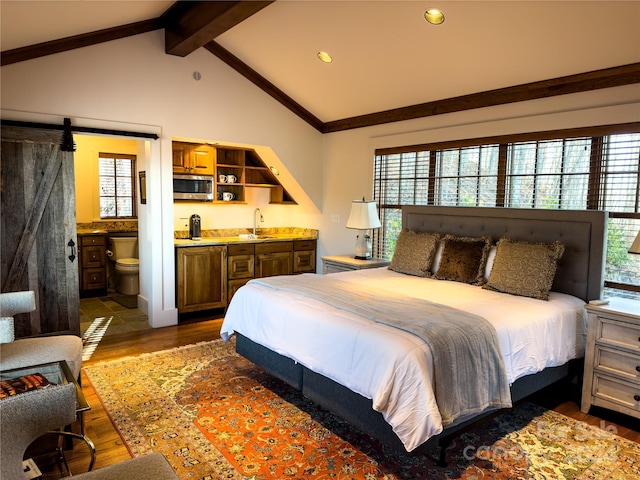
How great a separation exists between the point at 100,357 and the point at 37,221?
1385 millimetres

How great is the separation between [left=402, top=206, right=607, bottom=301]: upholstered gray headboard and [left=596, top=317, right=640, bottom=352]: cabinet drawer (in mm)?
494

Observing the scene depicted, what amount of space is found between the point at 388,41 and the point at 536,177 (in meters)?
1.81

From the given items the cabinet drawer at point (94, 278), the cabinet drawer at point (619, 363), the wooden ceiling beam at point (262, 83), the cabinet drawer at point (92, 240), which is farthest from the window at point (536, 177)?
the cabinet drawer at point (94, 278)

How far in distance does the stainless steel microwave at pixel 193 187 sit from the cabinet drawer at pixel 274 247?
93cm

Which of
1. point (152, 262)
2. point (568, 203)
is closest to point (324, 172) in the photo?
point (152, 262)

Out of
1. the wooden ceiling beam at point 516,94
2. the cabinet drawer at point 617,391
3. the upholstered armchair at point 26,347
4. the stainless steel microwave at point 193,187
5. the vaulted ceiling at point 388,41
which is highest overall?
the vaulted ceiling at point 388,41

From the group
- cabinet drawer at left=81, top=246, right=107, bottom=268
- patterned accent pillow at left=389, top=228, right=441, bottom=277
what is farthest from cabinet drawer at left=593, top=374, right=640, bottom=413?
cabinet drawer at left=81, top=246, right=107, bottom=268

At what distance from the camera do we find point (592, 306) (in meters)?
3.08

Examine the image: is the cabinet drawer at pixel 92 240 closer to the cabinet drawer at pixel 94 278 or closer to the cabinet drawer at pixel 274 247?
the cabinet drawer at pixel 94 278

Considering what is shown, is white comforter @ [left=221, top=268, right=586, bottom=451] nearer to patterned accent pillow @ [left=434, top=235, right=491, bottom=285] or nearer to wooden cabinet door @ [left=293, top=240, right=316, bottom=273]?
patterned accent pillow @ [left=434, top=235, right=491, bottom=285]

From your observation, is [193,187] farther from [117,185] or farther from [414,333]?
[414,333]

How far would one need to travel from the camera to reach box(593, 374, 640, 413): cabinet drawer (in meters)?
2.91

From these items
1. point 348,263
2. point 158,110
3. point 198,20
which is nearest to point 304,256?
point 348,263

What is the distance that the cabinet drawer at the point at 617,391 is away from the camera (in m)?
2.91
